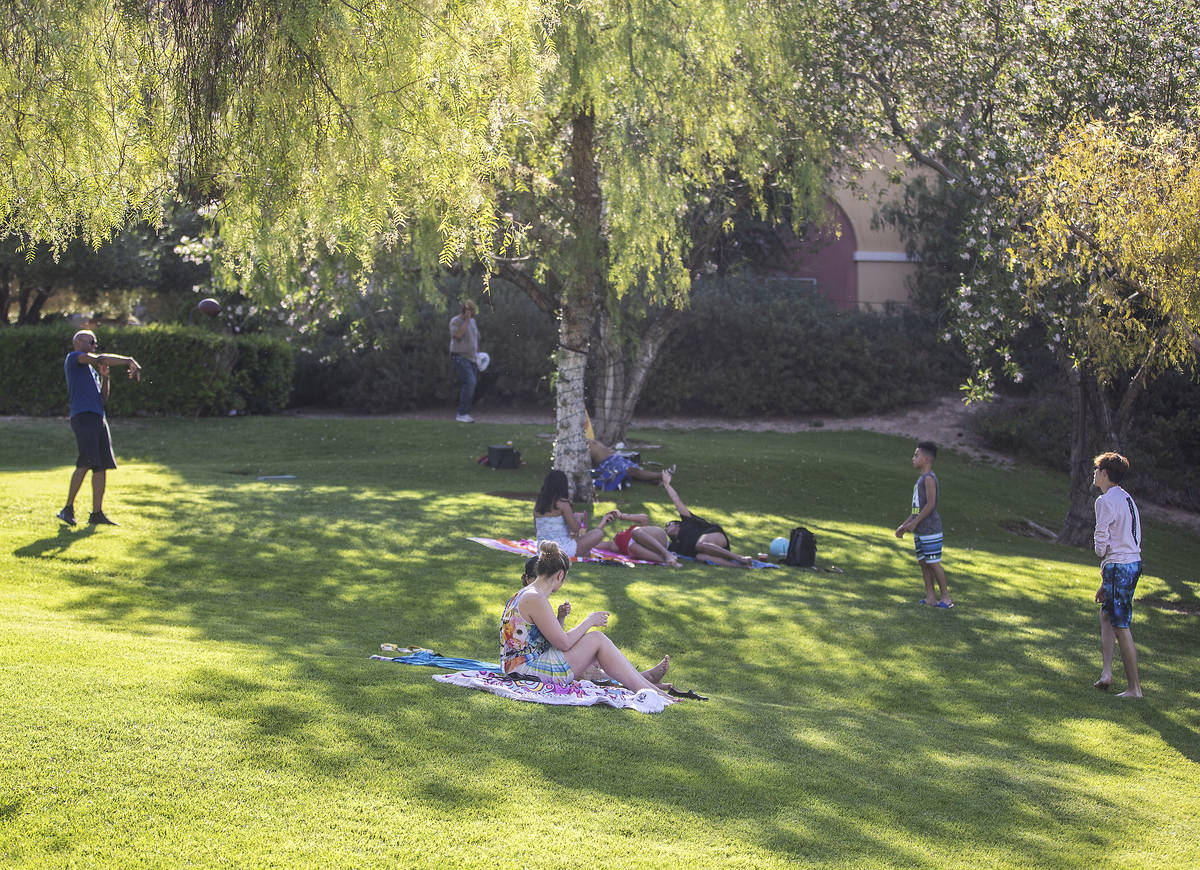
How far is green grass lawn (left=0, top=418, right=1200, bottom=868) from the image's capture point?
16.3ft

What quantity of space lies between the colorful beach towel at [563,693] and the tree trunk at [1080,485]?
1246 centimetres

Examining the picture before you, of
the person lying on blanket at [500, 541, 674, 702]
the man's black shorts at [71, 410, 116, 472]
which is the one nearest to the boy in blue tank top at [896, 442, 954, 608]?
the person lying on blanket at [500, 541, 674, 702]

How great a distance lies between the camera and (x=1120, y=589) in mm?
8867

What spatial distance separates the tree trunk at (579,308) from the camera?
1542 cm

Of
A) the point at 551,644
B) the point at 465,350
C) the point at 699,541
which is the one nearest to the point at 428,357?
the point at 465,350

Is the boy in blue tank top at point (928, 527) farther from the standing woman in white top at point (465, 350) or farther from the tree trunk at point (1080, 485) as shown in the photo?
the standing woman in white top at point (465, 350)

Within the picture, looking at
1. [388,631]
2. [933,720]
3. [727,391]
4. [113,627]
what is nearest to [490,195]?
[388,631]

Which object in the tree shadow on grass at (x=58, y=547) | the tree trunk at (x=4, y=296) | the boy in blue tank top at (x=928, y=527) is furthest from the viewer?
the tree trunk at (x=4, y=296)

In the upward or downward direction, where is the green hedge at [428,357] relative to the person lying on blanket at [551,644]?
upward

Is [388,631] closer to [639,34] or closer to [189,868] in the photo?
[189,868]

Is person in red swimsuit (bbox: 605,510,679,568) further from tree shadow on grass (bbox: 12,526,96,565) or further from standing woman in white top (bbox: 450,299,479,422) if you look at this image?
standing woman in white top (bbox: 450,299,479,422)

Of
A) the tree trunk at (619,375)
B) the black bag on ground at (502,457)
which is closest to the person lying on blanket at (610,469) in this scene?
the black bag on ground at (502,457)

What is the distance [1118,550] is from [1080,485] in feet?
30.6

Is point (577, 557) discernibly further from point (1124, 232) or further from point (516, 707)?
point (1124, 232)
